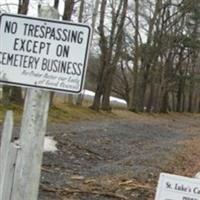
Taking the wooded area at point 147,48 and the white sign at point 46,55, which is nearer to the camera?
the white sign at point 46,55

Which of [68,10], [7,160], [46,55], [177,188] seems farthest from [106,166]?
[68,10]

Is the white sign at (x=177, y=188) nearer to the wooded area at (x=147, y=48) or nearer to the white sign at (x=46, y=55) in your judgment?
the white sign at (x=46, y=55)

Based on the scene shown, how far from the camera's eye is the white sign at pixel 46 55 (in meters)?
4.11

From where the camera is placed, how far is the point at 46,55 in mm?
4125

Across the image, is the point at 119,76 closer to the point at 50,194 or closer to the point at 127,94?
the point at 127,94

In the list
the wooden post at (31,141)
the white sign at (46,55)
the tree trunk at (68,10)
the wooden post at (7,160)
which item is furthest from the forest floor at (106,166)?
the tree trunk at (68,10)

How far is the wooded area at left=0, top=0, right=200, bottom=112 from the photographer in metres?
46.4

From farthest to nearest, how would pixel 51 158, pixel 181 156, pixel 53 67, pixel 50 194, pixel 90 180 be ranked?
1. pixel 181 156
2. pixel 51 158
3. pixel 90 180
4. pixel 50 194
5. pixel 53 67

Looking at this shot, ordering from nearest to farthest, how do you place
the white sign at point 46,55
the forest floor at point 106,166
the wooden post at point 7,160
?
the white sign at point 46,55 < the wooden post at point 7,160 < the forest floor at point 106,166

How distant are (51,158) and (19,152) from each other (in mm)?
11173

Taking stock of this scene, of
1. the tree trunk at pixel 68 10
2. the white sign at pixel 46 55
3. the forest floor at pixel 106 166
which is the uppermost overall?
the tree trunk at pixel 68 10

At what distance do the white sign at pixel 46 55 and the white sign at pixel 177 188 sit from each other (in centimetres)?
123

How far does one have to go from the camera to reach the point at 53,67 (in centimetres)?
412

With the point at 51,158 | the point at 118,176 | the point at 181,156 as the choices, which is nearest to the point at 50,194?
the point at 118,176
